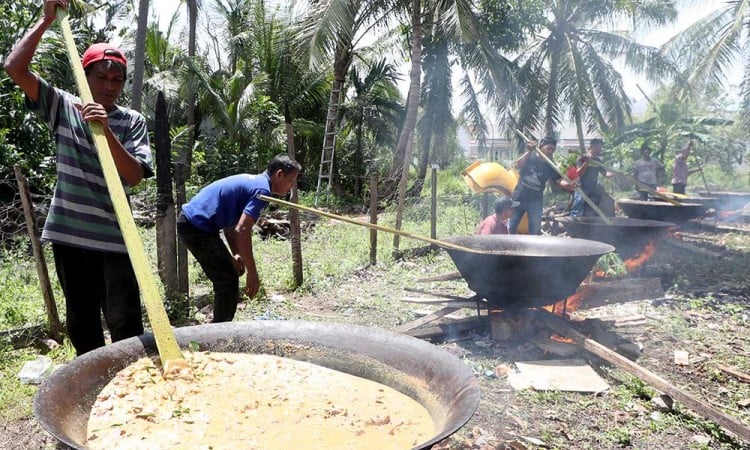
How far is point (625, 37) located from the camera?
16.6m

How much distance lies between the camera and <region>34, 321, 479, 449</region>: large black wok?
160 centimetres

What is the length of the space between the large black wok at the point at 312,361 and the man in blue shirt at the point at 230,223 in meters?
1.26

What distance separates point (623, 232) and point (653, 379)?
10.6 feet

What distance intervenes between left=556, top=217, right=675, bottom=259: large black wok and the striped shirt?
531 cm

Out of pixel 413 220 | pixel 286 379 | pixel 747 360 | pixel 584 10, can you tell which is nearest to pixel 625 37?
pixel 584 10

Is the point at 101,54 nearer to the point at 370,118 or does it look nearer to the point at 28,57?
the point at 28,57

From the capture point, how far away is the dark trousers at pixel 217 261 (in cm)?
372

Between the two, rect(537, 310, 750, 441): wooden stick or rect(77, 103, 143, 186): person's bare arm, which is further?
rect(537, 310, 750, 441): wooden stick

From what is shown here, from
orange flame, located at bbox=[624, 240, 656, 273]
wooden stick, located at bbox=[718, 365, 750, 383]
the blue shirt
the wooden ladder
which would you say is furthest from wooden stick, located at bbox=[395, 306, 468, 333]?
the wooden ladder

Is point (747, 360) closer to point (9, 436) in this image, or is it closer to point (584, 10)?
point (9, 436)

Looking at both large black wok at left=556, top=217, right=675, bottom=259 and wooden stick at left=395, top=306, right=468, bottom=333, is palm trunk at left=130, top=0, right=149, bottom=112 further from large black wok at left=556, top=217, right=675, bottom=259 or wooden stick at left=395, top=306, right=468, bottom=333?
large black wok at left=556, top=217, right=675, bottom=259

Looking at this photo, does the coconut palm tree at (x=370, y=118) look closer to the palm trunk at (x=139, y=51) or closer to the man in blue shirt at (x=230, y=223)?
the palm trunk at (x=139, y=51)

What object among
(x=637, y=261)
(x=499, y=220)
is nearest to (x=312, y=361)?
(x=499, y=220)

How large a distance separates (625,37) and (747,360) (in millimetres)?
15112
